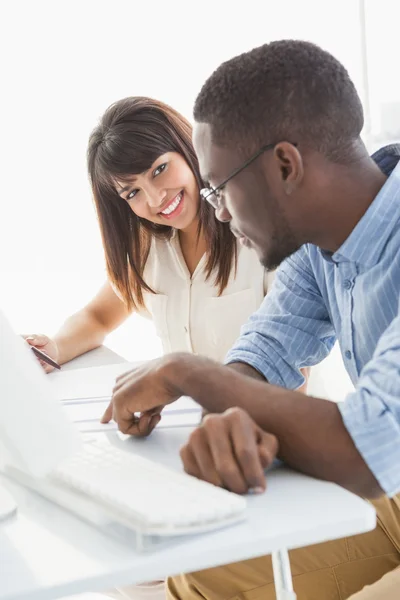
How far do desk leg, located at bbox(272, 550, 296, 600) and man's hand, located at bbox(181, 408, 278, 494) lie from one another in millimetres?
76

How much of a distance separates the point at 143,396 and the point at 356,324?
1.25 feet

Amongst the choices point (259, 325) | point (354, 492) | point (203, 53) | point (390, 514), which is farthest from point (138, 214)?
point (203, 53)

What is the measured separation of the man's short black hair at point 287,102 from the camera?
1.19 meters

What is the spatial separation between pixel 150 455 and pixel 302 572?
304mm

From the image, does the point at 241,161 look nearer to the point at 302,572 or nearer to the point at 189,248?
the point at 302,572

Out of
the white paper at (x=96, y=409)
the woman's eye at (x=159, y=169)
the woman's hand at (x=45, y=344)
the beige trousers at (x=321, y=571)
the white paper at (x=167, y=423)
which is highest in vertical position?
the woman's eye at (x=159, y=169)

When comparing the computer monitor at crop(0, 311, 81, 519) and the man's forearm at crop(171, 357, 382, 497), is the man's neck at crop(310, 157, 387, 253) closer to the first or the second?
the man's forearm at crop(171, 357, 382, 497)

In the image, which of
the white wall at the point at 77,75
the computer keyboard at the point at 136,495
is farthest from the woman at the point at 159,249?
the white wall at the point at 77,75

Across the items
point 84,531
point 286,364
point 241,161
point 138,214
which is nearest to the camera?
point 84,531

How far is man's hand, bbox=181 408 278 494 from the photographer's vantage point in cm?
91

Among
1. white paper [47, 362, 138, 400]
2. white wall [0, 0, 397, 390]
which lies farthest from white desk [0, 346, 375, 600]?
white wall [0, 0, 397, 390]

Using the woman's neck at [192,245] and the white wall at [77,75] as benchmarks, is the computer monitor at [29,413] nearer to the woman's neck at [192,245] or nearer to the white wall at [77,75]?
the woman's neck at [192,245]

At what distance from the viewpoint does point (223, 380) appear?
1.06 meters

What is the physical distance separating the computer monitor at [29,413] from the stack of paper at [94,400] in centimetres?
42
